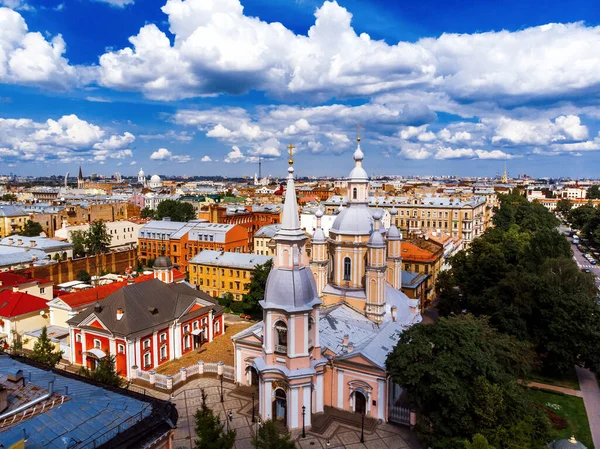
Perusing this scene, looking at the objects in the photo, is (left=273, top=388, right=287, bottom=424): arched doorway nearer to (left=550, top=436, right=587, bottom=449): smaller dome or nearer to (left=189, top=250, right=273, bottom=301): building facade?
(left=550, top=436, right=587, bottom=449): smaller dome

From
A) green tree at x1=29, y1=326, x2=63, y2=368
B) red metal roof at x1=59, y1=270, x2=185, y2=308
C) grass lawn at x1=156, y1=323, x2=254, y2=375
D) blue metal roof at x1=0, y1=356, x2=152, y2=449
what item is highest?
blue metal roof at x1=0, y1=356, x2=152, y2=449

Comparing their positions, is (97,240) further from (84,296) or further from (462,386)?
(462,386)

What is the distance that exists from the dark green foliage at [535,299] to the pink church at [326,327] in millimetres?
9317

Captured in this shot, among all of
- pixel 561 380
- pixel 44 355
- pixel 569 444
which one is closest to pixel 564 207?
pixel 561 380

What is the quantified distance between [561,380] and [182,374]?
2870 centimetres

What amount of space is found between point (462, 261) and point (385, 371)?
2514 cm

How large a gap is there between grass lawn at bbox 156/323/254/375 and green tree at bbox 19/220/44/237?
64.0 metres

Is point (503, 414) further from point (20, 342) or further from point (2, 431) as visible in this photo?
point (20, 342)

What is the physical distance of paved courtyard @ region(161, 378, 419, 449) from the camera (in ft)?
79.9

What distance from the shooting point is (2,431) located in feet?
42.1

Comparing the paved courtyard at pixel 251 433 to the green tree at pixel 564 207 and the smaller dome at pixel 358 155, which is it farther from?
the green tree at pixel 564 207

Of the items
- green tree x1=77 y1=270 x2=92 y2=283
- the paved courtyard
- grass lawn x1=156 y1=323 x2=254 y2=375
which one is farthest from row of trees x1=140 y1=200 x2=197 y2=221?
the paved courtyard

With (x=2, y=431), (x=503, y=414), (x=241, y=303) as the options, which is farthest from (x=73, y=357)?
(x=503, y=414)

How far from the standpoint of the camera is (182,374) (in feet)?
105
